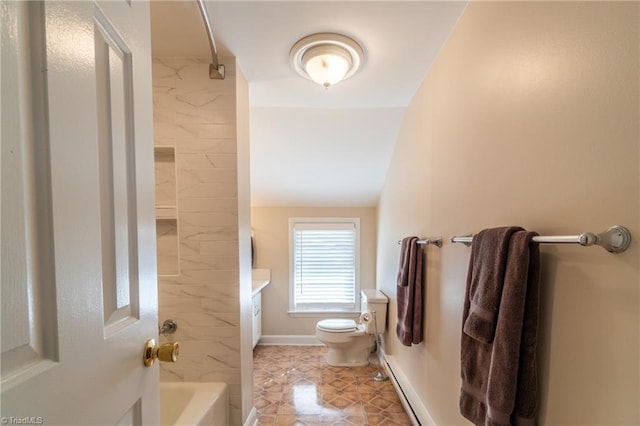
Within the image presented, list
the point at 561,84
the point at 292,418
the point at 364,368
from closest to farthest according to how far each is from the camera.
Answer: the point at 561,84 < the point at 292,418 < the point at 364,368

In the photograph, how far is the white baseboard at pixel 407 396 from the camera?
1852mm

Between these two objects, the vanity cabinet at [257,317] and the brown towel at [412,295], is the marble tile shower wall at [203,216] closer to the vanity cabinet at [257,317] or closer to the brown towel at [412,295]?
the brown towel at [412,295]

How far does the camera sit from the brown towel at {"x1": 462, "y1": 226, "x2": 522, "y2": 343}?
0.95 meters

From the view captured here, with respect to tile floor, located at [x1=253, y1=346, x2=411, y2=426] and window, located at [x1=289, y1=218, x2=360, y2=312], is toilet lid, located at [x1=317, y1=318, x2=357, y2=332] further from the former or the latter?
window, located at [x1=289, y1=218, x2=360, y2=312]

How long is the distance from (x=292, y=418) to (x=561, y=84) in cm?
249

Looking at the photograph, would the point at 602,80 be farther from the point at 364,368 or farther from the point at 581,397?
the point at 364,368

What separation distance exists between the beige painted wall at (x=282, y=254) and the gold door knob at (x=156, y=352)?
300 cm

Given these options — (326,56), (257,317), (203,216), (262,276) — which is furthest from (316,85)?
(257,317)

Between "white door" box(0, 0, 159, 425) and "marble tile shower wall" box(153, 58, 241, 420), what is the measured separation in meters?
1.05

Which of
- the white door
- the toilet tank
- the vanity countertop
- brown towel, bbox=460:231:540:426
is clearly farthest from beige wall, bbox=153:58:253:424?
the vanity countertop

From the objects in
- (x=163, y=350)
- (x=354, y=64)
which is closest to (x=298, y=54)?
(x=354, y=64)

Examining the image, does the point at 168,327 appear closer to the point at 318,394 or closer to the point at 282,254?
the point at 318,394

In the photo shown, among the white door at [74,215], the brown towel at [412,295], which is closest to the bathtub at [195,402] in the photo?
the white door at [74,215]

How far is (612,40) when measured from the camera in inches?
27.3
